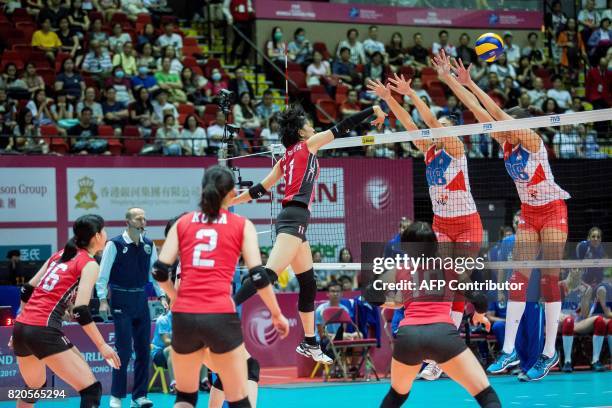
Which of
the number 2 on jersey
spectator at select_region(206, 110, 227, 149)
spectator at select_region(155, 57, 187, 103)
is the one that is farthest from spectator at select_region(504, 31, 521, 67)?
the number 2 on jersey

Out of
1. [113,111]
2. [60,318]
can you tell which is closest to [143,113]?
[113,111]

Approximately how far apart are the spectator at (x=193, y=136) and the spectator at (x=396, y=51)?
23.6ft

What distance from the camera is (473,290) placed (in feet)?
36.1

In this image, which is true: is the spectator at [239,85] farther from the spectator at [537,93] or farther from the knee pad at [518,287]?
the knee pad at [518,287]

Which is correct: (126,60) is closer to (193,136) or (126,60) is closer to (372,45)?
(193,136)

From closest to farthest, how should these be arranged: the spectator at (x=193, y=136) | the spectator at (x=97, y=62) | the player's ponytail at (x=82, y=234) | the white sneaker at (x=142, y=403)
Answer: the player's ponytail at (x=82, y=234)
the white sneaker at (x=142, y=403)
the spectator at (x=193, y=136)
the spectator at (x=97, y=62)

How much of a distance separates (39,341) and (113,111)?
12366mm

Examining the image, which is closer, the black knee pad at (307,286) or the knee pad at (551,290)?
the black knee pad at (307,286)

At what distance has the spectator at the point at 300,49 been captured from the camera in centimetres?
2522

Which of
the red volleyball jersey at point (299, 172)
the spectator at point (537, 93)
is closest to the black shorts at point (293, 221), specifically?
the red volleyball jersey at point (299, 172)

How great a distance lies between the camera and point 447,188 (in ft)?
37.0

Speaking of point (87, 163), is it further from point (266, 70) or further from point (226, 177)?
point (226, 177)

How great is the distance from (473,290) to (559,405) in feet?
9.43

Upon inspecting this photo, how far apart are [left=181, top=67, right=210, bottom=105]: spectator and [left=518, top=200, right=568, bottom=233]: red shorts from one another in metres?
12.6
